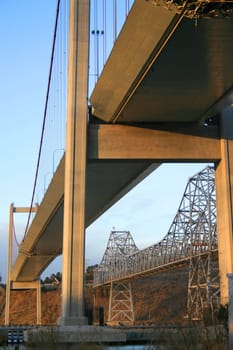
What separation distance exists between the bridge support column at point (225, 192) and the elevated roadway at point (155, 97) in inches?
9.9

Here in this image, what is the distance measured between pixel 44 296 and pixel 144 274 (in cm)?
3080

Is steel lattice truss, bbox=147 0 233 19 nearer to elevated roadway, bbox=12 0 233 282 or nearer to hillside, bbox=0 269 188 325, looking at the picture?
elevated roadway, bbox=12 0 233 282

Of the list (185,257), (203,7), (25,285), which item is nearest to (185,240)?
(185,257)

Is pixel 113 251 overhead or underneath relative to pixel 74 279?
overhead

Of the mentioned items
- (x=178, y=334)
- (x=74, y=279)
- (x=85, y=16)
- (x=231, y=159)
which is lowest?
(x=178, y=334)

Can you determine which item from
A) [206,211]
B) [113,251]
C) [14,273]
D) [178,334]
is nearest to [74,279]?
[178,334]

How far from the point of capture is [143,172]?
19.6m

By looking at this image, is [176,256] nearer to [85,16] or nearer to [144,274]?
[144,274]

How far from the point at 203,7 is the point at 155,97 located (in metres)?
8.77

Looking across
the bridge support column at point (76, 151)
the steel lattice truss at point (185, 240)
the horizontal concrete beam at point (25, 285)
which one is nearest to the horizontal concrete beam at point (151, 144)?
the bridge support column at point (76, 151)

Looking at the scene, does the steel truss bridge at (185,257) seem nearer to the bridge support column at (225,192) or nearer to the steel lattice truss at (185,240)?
the steel lattice truss at (185,240)

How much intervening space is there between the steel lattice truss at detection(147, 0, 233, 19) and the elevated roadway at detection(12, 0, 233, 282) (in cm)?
310

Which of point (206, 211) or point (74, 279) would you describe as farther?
point (206, 211)

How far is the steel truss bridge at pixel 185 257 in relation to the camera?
36.5 m
